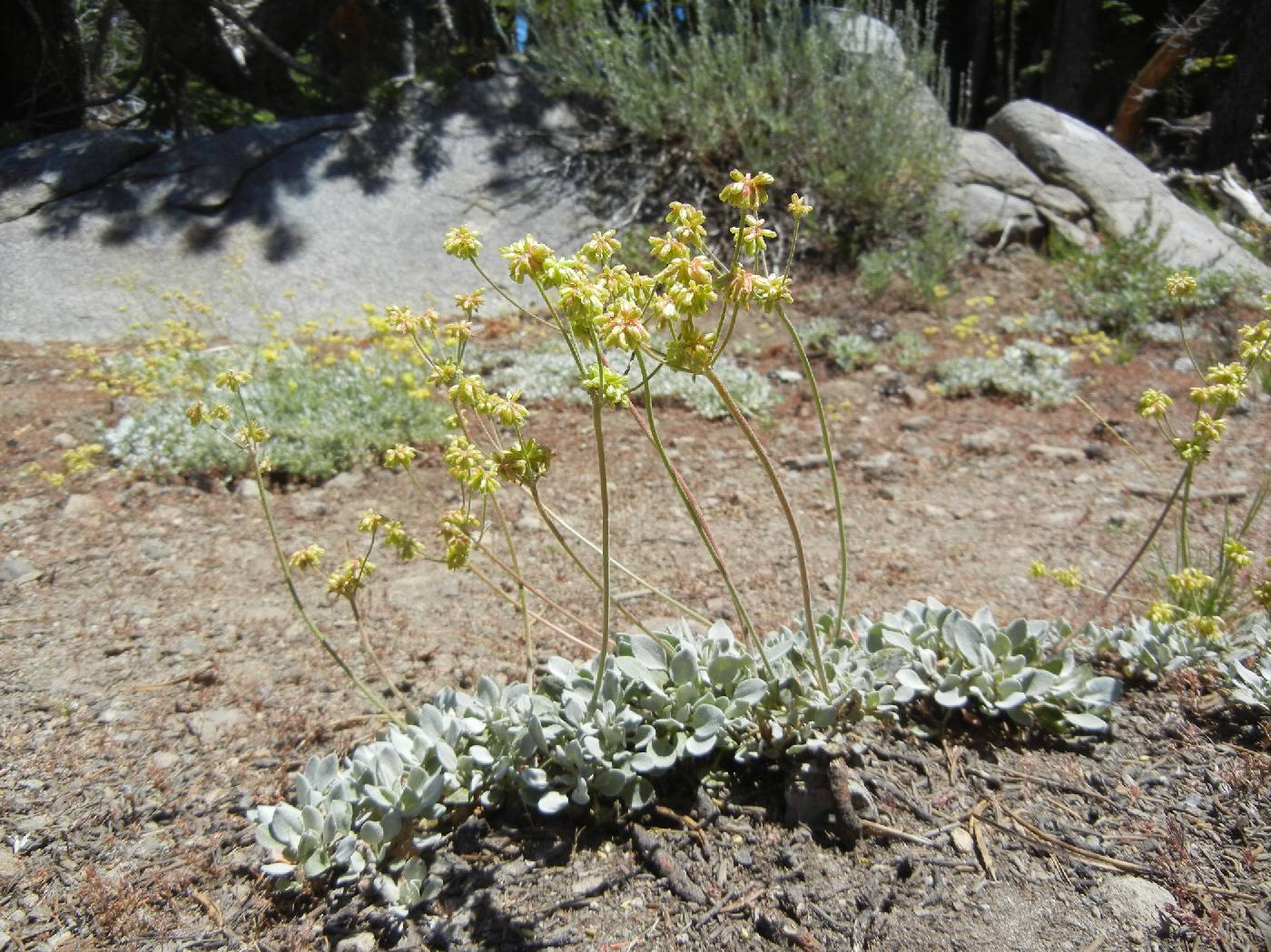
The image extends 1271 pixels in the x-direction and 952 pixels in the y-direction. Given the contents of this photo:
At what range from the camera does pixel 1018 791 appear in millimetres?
1825

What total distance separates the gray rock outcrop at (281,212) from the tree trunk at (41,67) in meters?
1.01

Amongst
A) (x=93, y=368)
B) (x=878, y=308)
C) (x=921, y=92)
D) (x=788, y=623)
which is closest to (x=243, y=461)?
(x=93, y=368)

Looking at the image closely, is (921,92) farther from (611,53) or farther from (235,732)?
(235,732)

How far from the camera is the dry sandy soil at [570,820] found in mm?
1568

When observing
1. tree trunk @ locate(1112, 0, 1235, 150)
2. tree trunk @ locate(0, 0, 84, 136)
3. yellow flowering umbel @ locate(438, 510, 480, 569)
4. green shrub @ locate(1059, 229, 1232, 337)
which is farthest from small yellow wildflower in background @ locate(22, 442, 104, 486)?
tree trunk @ locate(1112, 0, 1235, 150)

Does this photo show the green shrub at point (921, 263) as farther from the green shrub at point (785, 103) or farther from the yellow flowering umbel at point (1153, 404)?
the yellow flowering umbel at point (1153, 404)

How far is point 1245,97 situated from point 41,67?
1077 centimetres

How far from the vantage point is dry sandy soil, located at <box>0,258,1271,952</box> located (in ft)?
5.15

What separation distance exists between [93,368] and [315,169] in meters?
2.66

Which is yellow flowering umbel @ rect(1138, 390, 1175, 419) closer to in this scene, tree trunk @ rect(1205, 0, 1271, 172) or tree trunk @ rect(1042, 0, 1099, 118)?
tree trunk @ rect(1205, 0, 1271, 172)

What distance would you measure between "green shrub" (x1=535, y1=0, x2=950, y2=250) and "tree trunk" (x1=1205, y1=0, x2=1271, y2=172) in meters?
4.09

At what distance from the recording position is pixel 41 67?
6.77 meters

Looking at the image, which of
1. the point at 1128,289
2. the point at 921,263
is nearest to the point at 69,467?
the point at 921,263

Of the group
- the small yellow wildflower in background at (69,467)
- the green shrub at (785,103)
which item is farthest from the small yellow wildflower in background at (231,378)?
the green shrub at (785,103)
